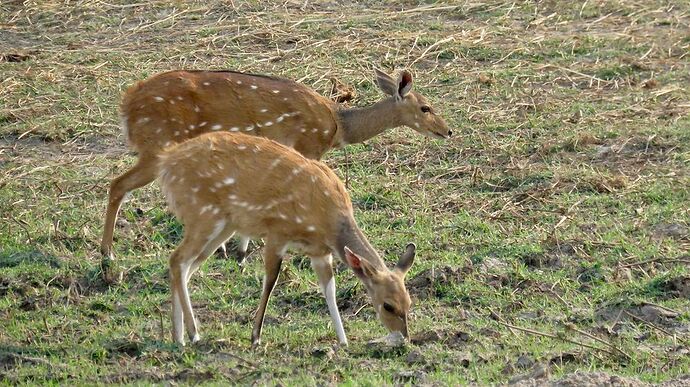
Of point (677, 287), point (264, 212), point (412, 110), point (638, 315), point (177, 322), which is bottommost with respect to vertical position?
point (412, 110)

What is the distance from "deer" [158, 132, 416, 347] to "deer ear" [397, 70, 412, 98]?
3269mm

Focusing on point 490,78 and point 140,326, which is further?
point 490,78

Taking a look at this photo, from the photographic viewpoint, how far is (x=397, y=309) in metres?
8.52

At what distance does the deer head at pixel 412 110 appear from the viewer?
1215 cm

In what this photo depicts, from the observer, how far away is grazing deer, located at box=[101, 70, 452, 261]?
10.5m

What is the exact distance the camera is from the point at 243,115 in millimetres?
11016

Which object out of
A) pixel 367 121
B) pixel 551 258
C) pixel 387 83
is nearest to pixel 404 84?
pixel 387 83

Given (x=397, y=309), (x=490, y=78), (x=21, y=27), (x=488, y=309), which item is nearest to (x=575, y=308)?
(x=488, y=309)

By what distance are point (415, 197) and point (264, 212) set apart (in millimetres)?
2865

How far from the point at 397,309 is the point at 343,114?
3.49 m

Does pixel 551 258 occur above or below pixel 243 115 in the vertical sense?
below

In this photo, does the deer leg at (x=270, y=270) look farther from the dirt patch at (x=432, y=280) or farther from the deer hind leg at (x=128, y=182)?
the deer hind leg at (x=128, y=182)

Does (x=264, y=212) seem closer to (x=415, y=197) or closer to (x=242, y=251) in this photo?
(x=242, y=251)

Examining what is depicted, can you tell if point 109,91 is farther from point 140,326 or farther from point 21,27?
point 140,326
